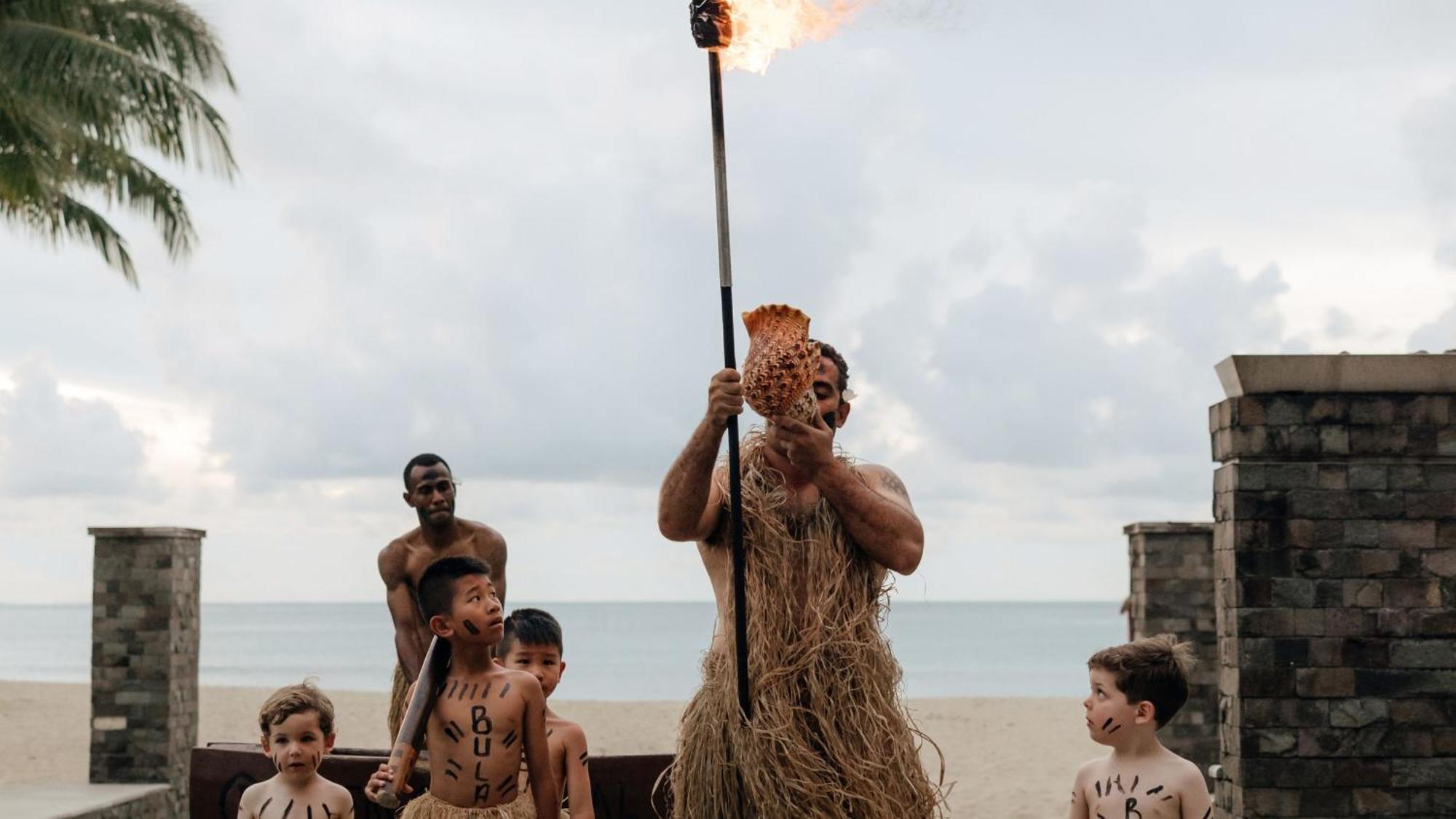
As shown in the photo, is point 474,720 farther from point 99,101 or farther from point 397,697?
point 99,101

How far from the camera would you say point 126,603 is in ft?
43.4

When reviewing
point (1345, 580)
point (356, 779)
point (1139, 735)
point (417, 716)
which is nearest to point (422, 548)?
point (356, 779)

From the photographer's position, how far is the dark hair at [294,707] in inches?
162

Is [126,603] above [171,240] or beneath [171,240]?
beneath

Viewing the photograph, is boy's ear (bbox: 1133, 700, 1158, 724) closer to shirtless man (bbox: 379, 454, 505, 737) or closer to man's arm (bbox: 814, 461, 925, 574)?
man's arm (bbox: 814, 461, 925, 574)

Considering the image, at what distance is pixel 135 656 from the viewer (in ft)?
43.5

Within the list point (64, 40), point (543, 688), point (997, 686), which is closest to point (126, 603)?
point (64, 40)

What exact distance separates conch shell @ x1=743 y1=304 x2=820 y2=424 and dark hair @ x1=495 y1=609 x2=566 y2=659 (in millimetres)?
905

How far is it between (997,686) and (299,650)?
32.9 metres

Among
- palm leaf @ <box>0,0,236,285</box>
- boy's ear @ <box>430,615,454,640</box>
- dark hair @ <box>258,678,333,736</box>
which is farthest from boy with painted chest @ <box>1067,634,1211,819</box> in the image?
palm leaf @ <box>0,0,236,285</box>

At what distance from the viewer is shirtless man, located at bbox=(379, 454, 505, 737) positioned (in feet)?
19.7

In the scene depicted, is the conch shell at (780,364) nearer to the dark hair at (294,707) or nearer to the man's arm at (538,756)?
the man's arm at (538,756)

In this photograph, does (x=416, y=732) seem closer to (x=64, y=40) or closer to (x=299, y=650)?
(x=64, y=40)

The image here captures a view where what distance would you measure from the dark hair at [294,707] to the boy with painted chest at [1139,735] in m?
1.83
